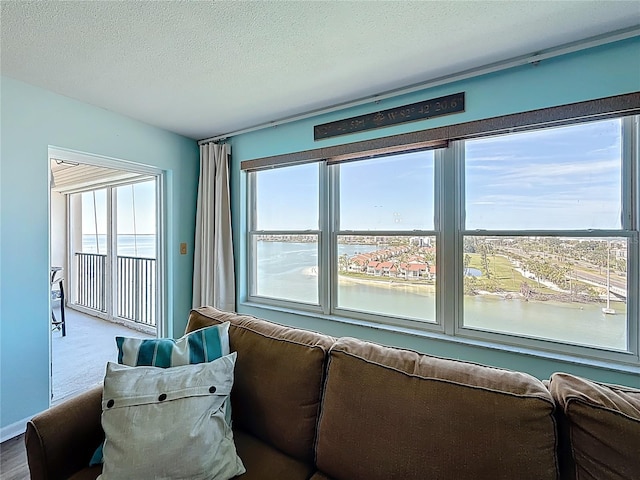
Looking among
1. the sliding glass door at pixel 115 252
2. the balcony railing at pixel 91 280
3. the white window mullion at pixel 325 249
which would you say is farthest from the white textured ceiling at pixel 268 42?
the balcony railing at pixel 91 280

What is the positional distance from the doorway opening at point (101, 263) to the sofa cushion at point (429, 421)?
2.66 m

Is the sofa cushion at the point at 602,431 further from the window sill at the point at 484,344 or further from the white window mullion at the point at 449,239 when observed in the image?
the white window mullion at the point at 449,239

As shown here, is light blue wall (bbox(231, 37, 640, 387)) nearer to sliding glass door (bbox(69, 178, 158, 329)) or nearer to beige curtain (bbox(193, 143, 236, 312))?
beige curtain (bbox(193, 143, 236, 312))

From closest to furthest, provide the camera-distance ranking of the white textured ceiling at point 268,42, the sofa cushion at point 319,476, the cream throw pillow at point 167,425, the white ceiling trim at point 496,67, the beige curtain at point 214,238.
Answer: the cream throw pillow at point 167,425 < the sofa cushion at point 319,476 < the white textured ceiling at point 268,42 < the white ceiling trim at point 496,67 < the beige curtain at point 214,238

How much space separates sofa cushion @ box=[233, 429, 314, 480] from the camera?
1.10 metres

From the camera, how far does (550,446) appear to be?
87 cm

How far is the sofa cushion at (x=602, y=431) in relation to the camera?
0.80 meters

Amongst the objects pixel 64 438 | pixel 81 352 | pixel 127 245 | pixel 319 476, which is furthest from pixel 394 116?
pixel 127 245

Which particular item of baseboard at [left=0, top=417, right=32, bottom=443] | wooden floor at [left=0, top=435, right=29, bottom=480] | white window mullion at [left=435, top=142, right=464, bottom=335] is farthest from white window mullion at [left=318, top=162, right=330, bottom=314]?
baseboard at [left=0, top=417, right=32, bottom=443]

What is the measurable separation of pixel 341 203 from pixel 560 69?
1654 mm

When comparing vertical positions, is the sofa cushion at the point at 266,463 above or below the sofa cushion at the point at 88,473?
below

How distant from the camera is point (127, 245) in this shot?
4.57 metres

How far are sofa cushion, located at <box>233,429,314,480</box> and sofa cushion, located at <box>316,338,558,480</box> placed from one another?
99 millimetres

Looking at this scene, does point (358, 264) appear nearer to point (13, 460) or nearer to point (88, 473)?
point (88, 473)
